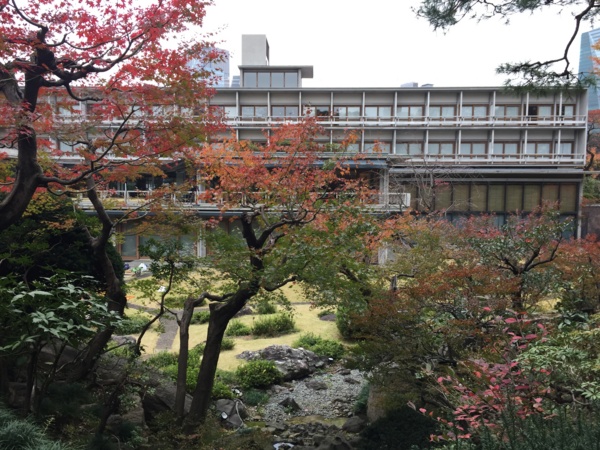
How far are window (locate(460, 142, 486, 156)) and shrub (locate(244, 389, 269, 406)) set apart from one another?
25027 mm

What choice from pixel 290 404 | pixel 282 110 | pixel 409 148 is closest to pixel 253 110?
pixel 282 110

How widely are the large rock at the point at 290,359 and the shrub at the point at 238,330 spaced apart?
187 centimetres

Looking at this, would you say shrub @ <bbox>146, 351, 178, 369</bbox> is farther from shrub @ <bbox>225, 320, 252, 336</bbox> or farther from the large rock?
shrub @ <bbox>225, 320, 252, 336</bbox>

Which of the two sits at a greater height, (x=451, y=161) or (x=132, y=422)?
(x=451, y=161)

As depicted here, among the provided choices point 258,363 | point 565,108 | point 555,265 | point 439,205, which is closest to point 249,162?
point 258,363

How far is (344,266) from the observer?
26.1ft

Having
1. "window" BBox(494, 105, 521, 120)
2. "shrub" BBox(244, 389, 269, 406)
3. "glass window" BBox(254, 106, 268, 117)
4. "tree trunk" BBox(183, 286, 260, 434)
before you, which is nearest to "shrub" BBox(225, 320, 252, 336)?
"shrub" BBox(244, 389, 269, 406)

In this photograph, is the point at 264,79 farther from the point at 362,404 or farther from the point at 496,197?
the point at 362,404

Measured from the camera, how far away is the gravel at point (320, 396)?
406 inches

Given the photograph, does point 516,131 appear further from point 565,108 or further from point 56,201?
point 56,201

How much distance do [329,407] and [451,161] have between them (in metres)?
23.1

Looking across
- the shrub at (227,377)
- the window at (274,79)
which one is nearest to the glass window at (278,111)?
the window at (274,79)

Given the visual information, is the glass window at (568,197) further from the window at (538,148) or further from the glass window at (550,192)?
the window at (538,148)

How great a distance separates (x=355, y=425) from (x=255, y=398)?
289cm
